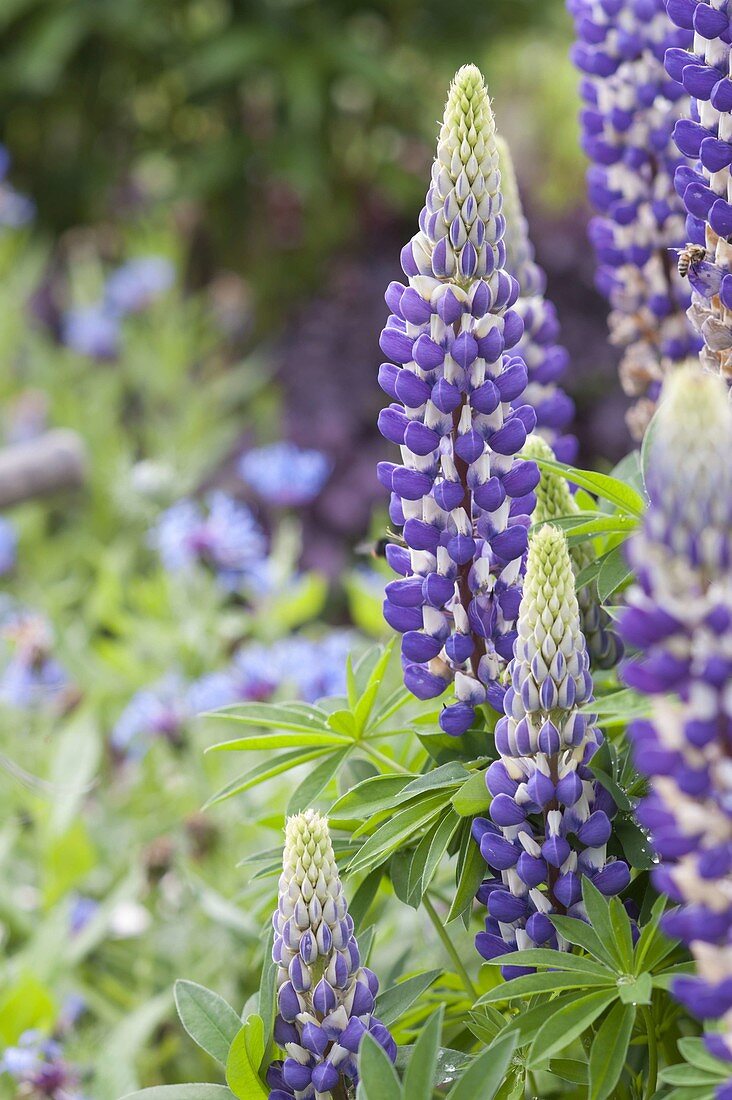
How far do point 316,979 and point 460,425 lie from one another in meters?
0.30

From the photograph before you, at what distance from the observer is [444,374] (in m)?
0.67

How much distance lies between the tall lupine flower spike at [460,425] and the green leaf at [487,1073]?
0.62ft

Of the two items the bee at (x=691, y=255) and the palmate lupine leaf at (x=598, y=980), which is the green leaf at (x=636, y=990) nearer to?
the palmate lupine leaf at (x=598, y=980)

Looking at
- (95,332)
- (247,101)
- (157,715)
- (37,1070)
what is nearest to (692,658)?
(37,1070)

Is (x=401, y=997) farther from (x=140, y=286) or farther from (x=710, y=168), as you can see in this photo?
(x=140, y=286)

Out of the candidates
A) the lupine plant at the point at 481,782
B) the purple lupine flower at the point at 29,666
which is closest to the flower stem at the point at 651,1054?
the lupine plant at the point at 481,782

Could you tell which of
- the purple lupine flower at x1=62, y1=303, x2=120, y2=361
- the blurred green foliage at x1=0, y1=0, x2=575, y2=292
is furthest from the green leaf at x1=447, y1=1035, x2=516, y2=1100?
the blurred green foliage at x1=0, y1=0, x2=575, y2=292

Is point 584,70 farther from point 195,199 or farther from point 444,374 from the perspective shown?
point 195,199

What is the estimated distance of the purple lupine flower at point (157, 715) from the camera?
1527 millimetres

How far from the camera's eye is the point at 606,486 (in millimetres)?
732

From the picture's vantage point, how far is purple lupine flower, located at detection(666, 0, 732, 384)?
697 mm

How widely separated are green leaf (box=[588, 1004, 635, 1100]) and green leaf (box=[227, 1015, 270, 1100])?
0.57 feet

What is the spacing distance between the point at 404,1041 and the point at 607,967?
1.15ft

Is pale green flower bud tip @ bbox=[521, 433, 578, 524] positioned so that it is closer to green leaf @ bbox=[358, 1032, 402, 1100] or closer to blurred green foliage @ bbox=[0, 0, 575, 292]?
green leaf @ bbox=[358, 1032, 402, 1100]
